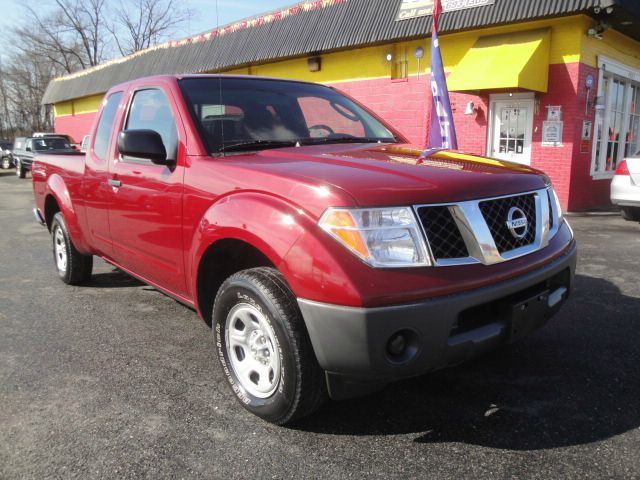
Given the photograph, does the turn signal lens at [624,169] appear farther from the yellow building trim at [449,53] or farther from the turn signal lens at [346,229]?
the turn signal lens at [346,229]

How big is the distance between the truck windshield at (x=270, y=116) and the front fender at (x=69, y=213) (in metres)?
1.93

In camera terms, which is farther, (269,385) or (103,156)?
(103,156)

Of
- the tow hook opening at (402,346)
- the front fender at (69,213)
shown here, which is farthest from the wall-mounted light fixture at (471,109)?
the tow hook opening at (402,346)

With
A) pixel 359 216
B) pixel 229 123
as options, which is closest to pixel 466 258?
pixel 359 216

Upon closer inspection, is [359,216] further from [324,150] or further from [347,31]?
[347,31]

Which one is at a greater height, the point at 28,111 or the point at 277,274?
the point at 28,111

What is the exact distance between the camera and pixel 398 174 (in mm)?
2400

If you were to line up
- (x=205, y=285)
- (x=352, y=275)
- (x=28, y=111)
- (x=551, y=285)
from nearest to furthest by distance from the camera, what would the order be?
1. (x=352, y=275)
2. (x=551, y=285)
3. (x=205, y=285)
4. (x=28, y=111)

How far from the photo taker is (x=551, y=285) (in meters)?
2.76

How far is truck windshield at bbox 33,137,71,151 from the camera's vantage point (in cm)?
2177

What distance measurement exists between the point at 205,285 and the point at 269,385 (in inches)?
30.0

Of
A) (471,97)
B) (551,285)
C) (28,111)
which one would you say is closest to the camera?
(551,285)

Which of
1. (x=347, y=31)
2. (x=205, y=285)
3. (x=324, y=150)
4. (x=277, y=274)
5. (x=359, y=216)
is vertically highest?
(x=347, y=31)

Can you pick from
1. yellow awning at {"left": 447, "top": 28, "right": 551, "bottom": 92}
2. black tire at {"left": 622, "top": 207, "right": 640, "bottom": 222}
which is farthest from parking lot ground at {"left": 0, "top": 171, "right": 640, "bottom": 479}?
yellow awning at {"left": 447, "top": 28, "right": 551, "bottom": 92}
